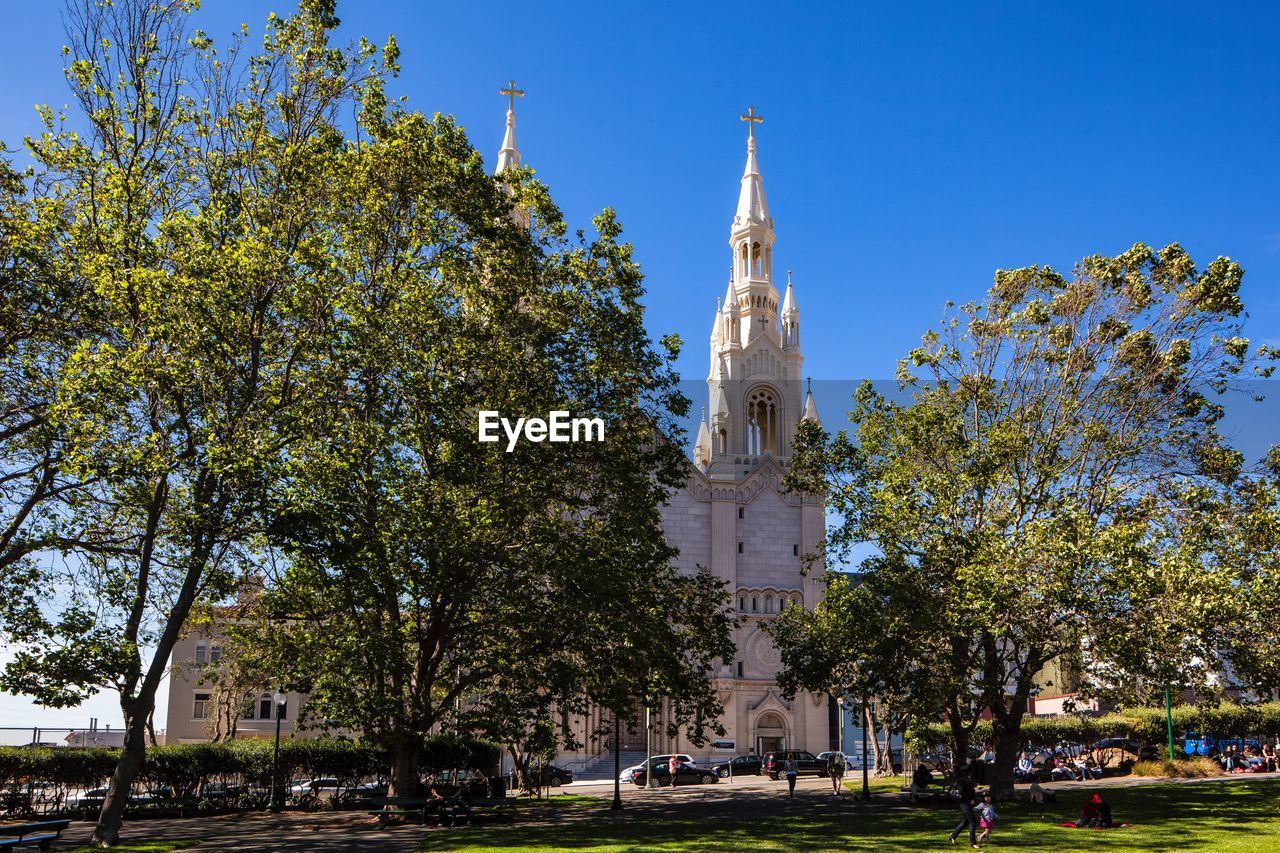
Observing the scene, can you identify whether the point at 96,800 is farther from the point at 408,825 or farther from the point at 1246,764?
the point at 1246,764

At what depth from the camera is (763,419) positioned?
76.0 m

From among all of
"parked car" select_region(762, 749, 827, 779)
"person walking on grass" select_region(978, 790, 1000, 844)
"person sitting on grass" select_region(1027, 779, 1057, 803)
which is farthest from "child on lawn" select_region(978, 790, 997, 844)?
"parked car" select_region(762, 749, 827, 779)

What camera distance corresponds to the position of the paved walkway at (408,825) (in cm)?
2344

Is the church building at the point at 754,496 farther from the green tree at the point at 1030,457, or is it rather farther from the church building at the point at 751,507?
the green tree at the point at 1030,457

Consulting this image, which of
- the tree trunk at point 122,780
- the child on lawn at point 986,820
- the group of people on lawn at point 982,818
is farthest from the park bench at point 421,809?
the child on lawn at point 986,820

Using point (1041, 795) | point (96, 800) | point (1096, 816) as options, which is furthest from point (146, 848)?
point (1041, 795)

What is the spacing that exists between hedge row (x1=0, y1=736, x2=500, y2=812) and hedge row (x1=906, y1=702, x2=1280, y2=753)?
24.2 m

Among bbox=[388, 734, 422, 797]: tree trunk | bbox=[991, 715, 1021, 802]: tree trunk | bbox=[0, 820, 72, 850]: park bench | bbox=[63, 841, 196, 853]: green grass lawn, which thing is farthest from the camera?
bbox=[991, 715, 1021, 802]: tree trunk

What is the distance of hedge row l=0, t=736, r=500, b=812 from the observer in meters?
32.4

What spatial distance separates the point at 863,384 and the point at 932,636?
27.2ft

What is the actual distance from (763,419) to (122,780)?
2284 inches

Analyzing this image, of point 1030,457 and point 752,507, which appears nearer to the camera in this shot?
point 1030,457

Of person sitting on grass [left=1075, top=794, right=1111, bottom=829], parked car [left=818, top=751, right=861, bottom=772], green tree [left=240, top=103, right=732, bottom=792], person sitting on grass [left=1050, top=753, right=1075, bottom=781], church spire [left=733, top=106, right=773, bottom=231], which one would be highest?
church spire [left=733, top=106, right=773, bottom=231]

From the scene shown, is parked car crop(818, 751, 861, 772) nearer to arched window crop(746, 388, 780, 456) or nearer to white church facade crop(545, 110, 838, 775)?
white church facade crop(545, 110, 838, 775)
